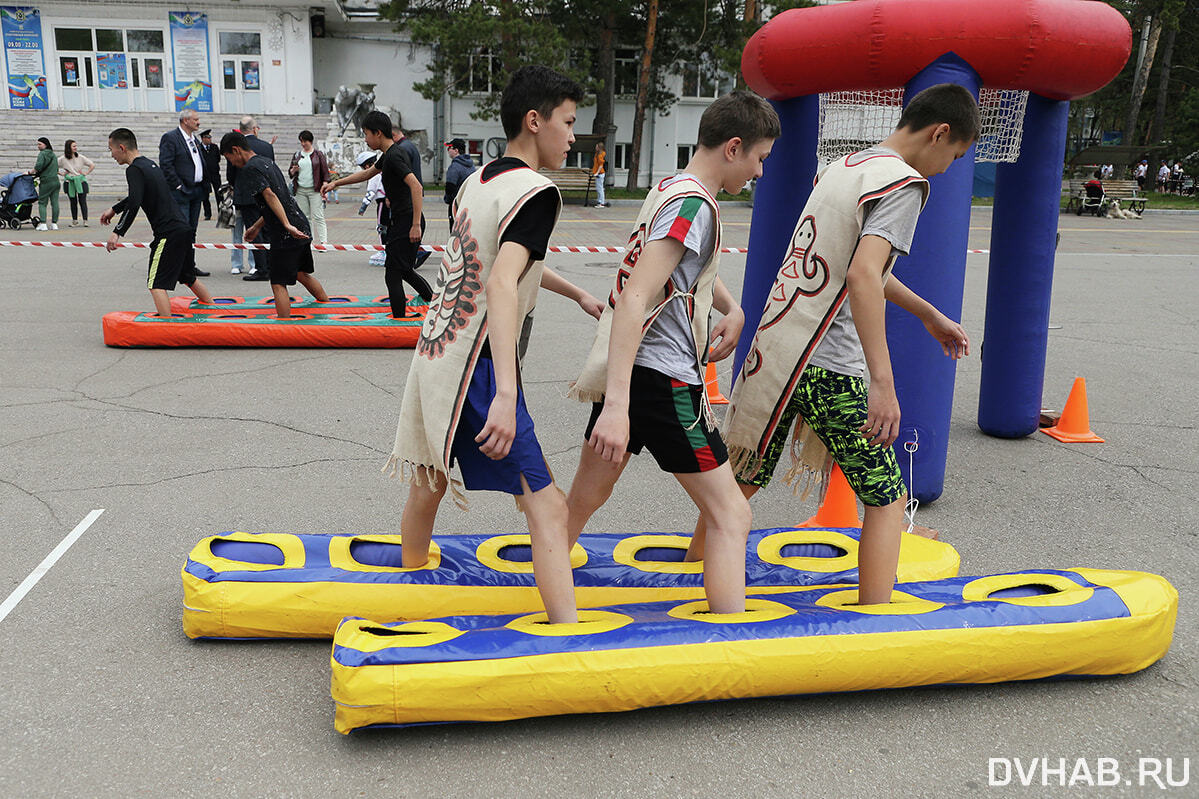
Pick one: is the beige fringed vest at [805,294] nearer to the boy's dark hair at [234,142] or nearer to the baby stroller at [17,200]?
the boy's dark hair at [234,142]

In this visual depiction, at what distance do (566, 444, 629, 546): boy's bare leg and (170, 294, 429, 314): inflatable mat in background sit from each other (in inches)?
222

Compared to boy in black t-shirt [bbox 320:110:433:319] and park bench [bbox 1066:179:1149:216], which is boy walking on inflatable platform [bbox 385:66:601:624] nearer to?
boy in black t-shirt [bbox 320:110:433:319]

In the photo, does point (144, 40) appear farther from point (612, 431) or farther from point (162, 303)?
point (612, 431)

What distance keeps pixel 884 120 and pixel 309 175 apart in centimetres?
907

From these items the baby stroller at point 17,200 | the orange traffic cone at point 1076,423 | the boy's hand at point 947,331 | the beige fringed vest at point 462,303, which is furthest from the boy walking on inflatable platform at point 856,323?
the baby stroller at point 17,200

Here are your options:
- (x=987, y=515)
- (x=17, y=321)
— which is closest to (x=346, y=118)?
(x=17, y=321)

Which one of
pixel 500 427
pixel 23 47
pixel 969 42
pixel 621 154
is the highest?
pixel 23 47

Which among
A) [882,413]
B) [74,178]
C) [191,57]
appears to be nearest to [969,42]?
[882,413]

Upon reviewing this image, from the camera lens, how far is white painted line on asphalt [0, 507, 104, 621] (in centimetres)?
349

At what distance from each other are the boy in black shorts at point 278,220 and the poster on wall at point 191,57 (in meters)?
28.7

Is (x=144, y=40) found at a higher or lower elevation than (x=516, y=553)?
higher

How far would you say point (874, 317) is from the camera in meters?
2.95

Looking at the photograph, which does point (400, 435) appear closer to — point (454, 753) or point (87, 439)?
point (454, 753)

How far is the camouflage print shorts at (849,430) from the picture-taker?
310 centimetres
